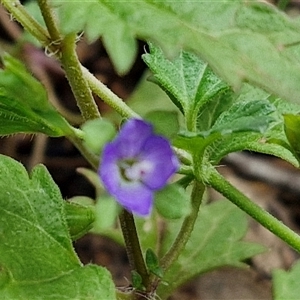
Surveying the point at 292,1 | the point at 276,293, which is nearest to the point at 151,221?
the point at 276,293

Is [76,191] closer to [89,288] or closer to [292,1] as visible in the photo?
[292,1]

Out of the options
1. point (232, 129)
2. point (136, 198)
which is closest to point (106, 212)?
point (136, 198)

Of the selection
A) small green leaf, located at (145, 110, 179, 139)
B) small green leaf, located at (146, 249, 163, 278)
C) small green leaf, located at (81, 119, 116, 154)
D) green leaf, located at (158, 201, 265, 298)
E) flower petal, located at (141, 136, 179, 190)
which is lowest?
green leaf, located at (158, 201, 265, 298)

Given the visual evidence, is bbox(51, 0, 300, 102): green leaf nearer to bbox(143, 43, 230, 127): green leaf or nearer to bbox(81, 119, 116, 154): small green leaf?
bbox(81, 119, 116, 154): small green leaf

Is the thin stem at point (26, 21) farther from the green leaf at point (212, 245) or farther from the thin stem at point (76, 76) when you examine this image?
the green leaf at point (212, 245)

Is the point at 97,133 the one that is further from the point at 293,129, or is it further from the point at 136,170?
the point at 293,129

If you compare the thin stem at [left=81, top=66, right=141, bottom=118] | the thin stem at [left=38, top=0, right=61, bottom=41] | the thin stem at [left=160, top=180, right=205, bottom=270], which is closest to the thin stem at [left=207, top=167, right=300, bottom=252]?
the thin stem at [left=160, top=180, right=205, bottom=270]
